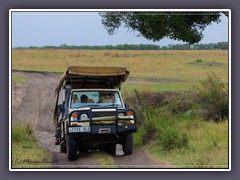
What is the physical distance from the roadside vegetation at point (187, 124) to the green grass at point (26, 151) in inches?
95.9

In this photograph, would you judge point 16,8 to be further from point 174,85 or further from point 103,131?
point 174,85

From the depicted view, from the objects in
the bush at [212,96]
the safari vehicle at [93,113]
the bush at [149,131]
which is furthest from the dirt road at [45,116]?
the bush at [212,96]

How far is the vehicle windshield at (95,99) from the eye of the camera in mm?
18719

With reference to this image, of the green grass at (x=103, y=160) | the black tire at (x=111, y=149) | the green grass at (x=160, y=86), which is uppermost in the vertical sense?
the green grass at (x=160, y=86)

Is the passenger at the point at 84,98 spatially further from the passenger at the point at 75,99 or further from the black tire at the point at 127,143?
the black tire at the point at 127,143

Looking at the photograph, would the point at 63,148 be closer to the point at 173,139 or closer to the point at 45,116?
the point at 45,116

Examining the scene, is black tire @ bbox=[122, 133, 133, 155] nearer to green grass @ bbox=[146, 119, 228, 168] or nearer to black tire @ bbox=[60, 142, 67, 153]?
green grass @ bbox=[146, 119, 228, 168]

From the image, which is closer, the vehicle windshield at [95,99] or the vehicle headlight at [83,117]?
the vehicle headlight at [83,117]

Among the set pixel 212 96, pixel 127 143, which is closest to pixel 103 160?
pixel 127 143

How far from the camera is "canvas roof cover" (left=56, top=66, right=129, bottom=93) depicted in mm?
18781

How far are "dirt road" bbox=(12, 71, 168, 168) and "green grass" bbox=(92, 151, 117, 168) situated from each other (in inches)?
3.9
